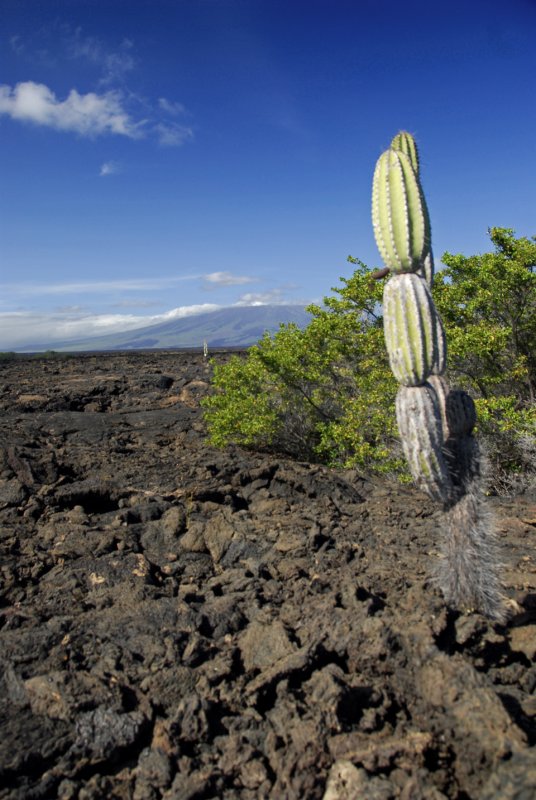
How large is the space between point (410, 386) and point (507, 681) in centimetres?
191

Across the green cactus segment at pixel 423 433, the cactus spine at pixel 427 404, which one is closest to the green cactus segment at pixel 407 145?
the cactus spine at pixel 427 404

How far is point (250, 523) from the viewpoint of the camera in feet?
21.0

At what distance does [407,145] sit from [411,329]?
1.92 metres

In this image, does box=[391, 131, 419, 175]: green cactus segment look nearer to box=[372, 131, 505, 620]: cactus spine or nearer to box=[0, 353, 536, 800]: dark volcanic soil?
box=[372, 131, 505, 620]: cactus spine

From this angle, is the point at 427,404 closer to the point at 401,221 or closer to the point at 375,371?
the point at 401,221

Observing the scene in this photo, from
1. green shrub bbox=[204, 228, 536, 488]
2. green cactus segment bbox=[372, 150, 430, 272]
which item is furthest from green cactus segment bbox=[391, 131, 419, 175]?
green shrub bbox=[204, 228, 536, 488]

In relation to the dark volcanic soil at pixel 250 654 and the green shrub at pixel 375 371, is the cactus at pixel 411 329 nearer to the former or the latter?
the dark volcanic soil at pixel 250 654

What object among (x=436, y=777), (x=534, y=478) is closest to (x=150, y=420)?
(x=534, y=478)

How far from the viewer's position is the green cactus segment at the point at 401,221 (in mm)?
3943

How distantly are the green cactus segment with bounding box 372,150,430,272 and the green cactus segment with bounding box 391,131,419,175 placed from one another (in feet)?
2.78

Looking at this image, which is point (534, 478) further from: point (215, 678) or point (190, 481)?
point (215, 678)

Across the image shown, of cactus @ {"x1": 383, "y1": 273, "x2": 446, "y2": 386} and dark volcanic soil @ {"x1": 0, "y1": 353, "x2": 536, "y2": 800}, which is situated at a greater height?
cactus @ {"x1": 383, "y1": 273, "x2": 446, "y2": 386}

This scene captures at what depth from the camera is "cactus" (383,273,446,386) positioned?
12.6ft

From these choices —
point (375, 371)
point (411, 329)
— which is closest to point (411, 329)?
point (411, 329)
